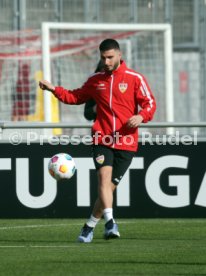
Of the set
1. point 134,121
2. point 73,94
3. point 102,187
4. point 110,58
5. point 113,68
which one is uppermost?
point 110,58

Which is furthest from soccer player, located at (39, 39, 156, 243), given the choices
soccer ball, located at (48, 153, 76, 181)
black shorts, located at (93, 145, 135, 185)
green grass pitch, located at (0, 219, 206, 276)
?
soccer ball, located at (48, 153, 76, 181)

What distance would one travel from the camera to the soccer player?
11.4 meters

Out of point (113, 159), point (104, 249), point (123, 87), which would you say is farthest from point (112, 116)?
point (104, 249)

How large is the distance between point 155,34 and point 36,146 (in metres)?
7.05

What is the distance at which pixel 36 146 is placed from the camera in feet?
47.5

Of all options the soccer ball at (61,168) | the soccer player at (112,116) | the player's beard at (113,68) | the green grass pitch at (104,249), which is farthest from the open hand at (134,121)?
the soccer ball at (61,168)

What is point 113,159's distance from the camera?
11.6 m

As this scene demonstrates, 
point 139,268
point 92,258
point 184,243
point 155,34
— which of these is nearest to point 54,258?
point 92,258

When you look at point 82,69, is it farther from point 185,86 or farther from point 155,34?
point 185,86

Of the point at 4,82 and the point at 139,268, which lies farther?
the point at 4,82

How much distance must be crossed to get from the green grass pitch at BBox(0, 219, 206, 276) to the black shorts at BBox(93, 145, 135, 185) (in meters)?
0.70

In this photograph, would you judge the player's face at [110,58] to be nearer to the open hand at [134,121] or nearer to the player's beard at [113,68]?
the player's beard at [113,68]

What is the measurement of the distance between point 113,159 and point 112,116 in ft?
1.48

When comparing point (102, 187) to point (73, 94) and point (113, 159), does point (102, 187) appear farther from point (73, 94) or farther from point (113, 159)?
point (73, 94)
